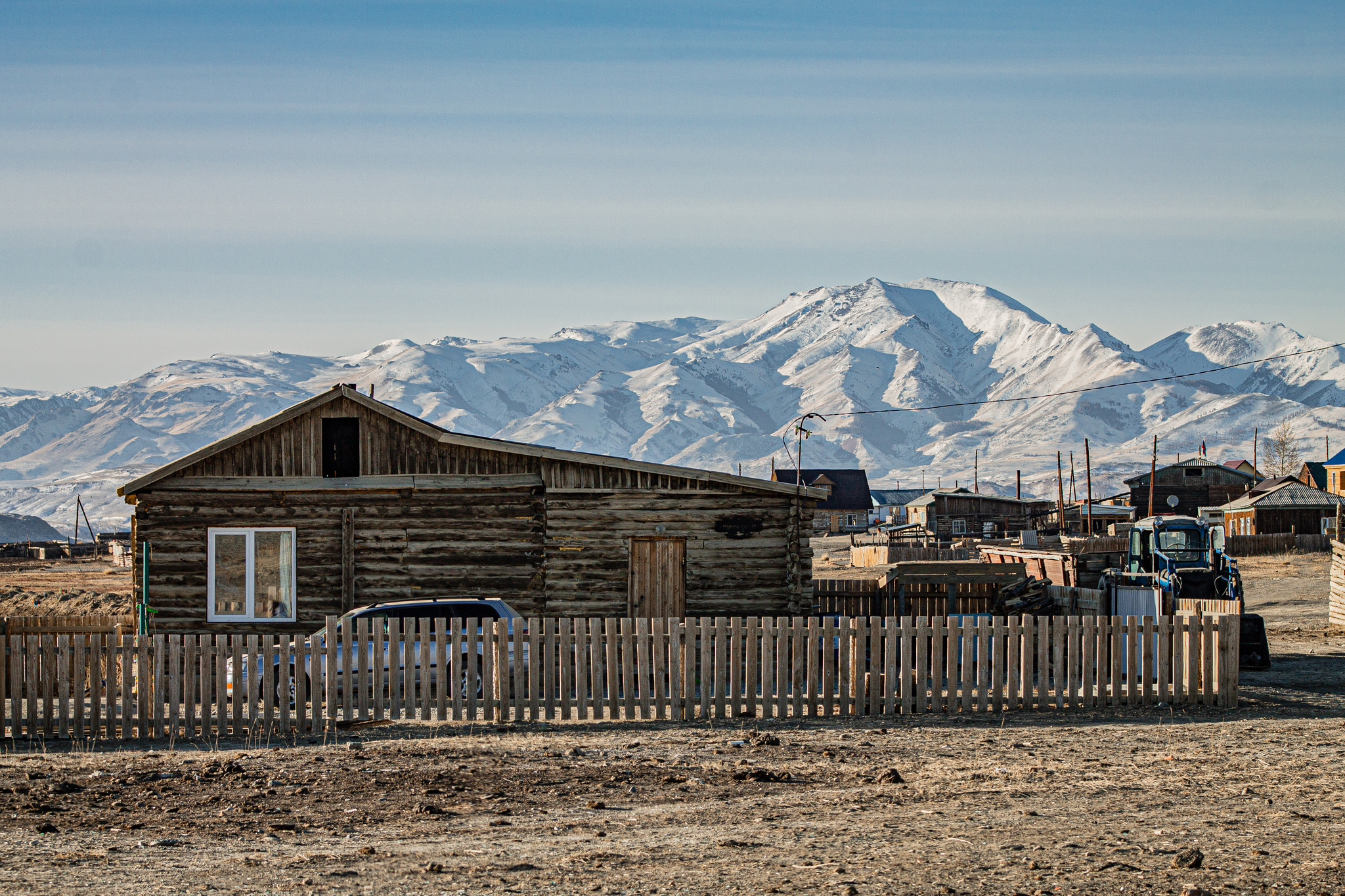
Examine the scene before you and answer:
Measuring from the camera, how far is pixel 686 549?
2308 cm

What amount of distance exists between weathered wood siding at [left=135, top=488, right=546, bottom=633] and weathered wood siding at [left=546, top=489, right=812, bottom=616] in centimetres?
43

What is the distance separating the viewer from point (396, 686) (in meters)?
15.2

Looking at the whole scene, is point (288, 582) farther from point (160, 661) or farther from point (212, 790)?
point (212, 790)

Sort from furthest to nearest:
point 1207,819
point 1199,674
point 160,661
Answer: point 1199,674, point 160,661, point 1207,819

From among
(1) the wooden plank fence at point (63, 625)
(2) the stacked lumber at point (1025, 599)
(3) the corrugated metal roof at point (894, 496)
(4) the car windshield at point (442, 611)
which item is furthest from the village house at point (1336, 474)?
(1) the wooden plank fence at point (63, 625)

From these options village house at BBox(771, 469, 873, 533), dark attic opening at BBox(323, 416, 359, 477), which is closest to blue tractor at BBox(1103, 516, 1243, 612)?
dark attic opening at BBox(323, 416, 359, 477)

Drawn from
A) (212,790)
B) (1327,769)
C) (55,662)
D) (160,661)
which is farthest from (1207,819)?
(55,662)

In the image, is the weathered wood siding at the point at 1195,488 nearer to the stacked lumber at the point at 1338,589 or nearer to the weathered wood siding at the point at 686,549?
the stacked lumber at the point at 1338,589

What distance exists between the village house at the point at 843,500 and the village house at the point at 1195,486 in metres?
28.2

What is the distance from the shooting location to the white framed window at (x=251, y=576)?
2291 centimetres

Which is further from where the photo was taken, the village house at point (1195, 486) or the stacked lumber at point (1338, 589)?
the village house at point (1195, 486)

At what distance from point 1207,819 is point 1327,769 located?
9.87 ft

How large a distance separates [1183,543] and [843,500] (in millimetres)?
106903

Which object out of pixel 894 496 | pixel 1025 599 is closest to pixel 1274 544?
pixel 1025 599
